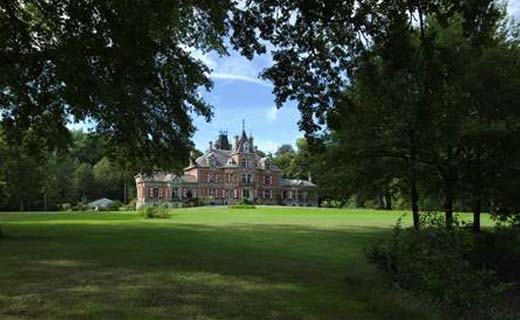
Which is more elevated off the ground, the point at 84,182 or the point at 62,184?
the point at 84,182

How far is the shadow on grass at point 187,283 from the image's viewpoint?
27.1 feet

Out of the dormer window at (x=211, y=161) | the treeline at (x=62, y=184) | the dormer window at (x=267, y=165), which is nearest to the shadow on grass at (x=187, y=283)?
the treeline at (x=62, y=184)

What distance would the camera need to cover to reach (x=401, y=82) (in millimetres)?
17078

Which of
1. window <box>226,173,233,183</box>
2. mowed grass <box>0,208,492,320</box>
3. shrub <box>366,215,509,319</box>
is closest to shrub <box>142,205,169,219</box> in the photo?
mowed grass <box>0,208,492,320</box>

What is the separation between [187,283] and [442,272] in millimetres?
4327

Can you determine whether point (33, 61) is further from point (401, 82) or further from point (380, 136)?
point (380, 136)

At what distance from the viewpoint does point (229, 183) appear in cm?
9850

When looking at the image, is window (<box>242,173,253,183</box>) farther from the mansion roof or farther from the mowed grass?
the mowed grass

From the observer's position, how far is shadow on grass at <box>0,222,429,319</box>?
827 centimetres

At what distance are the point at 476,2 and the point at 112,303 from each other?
7084mm

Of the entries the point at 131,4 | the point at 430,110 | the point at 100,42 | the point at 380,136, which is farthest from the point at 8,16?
the point at 380,136

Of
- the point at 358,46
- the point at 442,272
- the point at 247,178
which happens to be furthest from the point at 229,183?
the point at 442,272

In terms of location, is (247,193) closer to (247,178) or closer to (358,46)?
(247,178)

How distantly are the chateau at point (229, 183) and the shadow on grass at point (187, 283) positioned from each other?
241 ft
